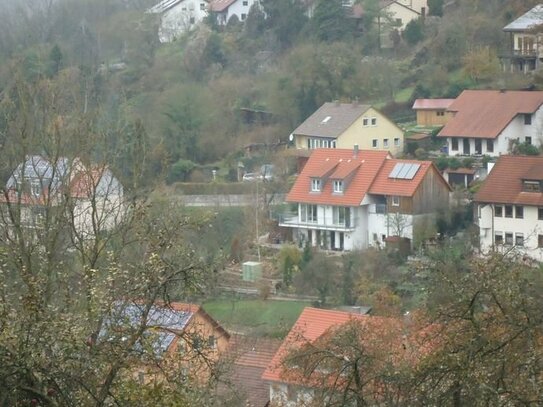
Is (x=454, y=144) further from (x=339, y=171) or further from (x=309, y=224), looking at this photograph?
(x=309, y=224)

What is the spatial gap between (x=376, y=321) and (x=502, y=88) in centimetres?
1318

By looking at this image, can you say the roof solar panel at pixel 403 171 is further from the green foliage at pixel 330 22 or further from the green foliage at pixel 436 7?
the green foliage at pixel 436 7

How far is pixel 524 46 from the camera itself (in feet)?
72.2

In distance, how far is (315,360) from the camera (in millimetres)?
6797

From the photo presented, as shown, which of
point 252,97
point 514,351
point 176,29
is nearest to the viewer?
point 514,351

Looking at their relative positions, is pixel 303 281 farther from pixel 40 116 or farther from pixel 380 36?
pixel 380 36

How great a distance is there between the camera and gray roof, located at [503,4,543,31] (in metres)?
21.8

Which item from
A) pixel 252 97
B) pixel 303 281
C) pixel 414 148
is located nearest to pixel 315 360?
pixel 303 281

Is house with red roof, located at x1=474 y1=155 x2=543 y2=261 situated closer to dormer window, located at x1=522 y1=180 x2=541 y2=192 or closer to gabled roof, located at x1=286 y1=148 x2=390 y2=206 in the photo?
dormer window, located at x1=522 y1=180 x2=541 y2=192

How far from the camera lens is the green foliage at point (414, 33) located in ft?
82.4

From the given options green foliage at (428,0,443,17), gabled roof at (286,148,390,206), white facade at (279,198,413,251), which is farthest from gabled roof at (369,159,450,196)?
green foliage at (428,0,443,17)

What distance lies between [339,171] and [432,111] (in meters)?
3.29

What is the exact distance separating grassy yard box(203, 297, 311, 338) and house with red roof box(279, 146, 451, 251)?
254 cm

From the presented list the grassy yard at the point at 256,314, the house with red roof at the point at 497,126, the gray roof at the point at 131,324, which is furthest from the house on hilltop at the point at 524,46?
the gray roof at the point at 131,324
